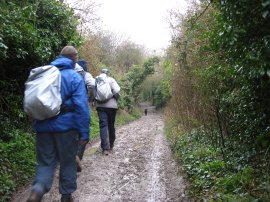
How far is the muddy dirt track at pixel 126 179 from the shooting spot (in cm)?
611

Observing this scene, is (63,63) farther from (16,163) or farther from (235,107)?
(235,107)

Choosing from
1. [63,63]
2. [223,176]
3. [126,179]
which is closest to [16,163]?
[126,179]

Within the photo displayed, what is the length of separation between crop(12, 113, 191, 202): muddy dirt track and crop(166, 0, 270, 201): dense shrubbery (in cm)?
43

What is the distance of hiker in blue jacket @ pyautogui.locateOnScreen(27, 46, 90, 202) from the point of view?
496 centimetres

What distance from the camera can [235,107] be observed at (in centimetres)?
760

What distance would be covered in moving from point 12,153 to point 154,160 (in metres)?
3.49

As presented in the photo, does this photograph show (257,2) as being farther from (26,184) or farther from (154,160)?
(154,160)

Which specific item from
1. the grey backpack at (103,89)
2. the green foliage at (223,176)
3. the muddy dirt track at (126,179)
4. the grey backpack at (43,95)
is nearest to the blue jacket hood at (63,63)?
the grey backpack at (43,95)

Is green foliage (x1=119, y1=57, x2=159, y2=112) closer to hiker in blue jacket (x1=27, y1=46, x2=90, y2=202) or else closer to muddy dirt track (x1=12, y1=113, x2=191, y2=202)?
muddy dirt track (x1=12, y1=113, x2=191, y2=202)

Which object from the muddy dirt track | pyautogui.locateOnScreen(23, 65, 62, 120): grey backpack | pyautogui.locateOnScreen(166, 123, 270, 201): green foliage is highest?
pyautogui.locateOnScreen(23, 65, 62, 120): grey backpack

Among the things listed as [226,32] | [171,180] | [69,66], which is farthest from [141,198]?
[226,32]

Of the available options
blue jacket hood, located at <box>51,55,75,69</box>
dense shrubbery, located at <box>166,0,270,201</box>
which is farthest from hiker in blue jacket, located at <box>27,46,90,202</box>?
dense shrubbery, located at <box>166,0,270,201</box>

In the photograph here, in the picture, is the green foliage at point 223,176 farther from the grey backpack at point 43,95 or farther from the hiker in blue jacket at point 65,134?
the grey backpack at point 43,95

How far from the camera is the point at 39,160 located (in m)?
5.05
